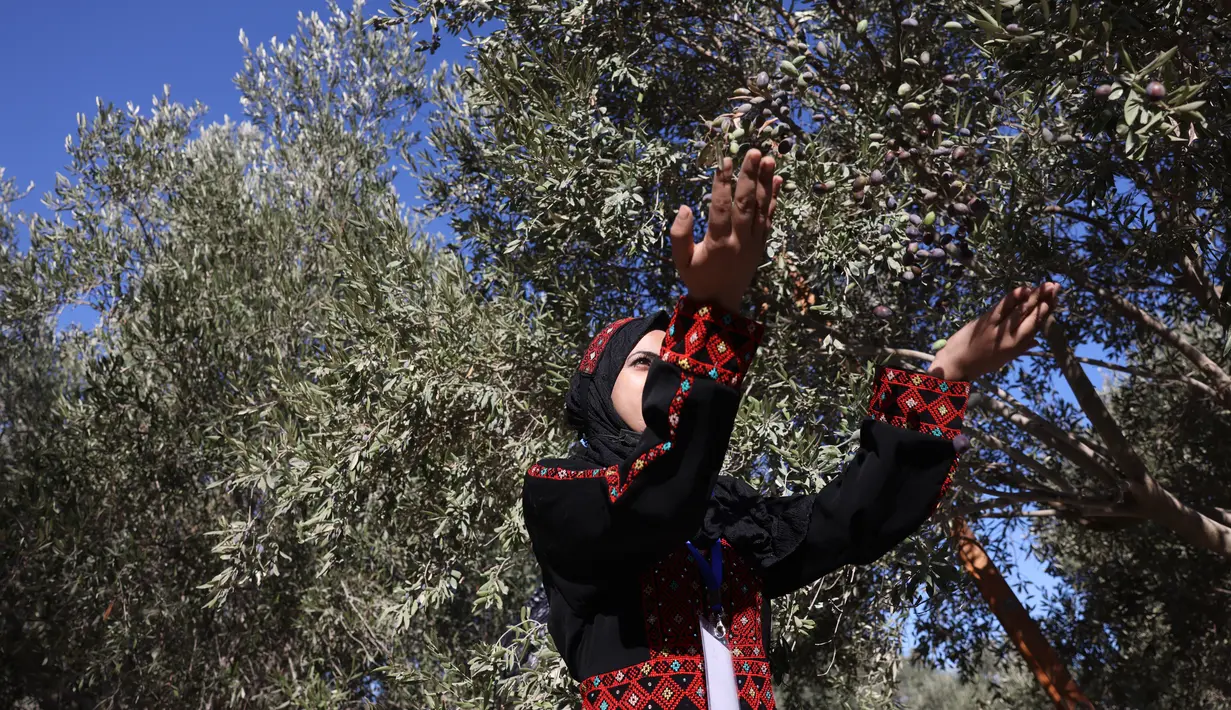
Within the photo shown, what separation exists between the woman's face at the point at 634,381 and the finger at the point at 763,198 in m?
0.54

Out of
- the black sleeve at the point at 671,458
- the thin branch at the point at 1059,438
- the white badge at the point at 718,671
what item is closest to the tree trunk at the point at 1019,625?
the thin branch at the point at 1059,438

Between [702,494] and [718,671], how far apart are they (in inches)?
16.4

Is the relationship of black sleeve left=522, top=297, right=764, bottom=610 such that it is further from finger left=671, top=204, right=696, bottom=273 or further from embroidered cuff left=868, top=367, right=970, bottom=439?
embroidered cuff left=868, top=367, right=970, bottom=439

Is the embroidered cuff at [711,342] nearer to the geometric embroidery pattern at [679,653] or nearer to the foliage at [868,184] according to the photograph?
the geometric embroidery pattern at [679,653]

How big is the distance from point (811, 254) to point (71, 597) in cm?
715

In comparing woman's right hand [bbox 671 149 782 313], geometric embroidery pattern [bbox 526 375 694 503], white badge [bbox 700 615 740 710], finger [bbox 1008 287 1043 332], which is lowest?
white badge [bbox 700 615 740 710]

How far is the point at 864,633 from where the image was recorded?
6.34 metres

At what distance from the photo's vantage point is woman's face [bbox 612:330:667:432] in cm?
231

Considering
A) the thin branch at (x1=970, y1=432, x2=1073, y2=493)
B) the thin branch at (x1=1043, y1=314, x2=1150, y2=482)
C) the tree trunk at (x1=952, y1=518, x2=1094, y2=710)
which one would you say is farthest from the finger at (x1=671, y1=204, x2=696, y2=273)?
the tree trunk at (x1=952, y1=518, x2=1094, y2=710)

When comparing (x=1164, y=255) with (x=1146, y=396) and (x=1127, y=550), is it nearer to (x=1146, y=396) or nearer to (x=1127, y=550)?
(x=1146, y=396)

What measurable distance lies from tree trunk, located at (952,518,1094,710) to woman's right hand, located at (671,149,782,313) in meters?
6.27

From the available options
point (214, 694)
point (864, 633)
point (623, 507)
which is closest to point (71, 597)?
point (214, 694)

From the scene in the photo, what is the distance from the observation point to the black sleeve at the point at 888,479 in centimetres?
223

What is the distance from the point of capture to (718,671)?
2.05 m
